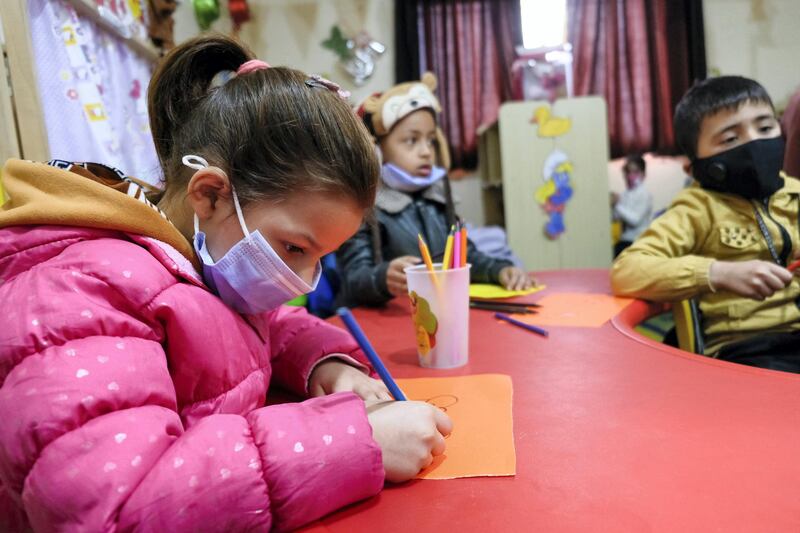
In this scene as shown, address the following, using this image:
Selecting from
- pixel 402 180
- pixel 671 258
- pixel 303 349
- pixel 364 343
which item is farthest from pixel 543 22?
pixel 364 343

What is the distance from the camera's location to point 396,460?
1.44 feet

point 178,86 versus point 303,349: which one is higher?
point 178,86

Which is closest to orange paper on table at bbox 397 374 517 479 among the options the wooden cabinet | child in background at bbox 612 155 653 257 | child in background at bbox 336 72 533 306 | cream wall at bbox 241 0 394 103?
child in background at bbox 336 72 533 306

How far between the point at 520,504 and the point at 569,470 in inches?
2.5

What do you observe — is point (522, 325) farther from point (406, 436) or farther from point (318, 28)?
point (318, 28)

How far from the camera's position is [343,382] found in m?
0.64

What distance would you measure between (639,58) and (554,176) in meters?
1.16

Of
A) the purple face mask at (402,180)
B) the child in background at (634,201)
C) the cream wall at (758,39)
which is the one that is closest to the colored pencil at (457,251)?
the purple face mask at (402,180)

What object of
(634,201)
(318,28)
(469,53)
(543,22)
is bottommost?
(634,201)

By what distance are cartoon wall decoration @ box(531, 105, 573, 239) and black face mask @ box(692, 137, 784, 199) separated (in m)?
1.88

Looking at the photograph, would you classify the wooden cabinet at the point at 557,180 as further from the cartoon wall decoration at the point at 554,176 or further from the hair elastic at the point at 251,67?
the hair elastic at the point at 251,67

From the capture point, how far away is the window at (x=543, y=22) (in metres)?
3.47

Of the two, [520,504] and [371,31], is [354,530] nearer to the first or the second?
[520,504]

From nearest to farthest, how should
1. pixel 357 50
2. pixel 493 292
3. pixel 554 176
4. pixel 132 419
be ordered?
pixel 132 419 → pixel 493 292 → pixel 554 176 → pixel 357 50
